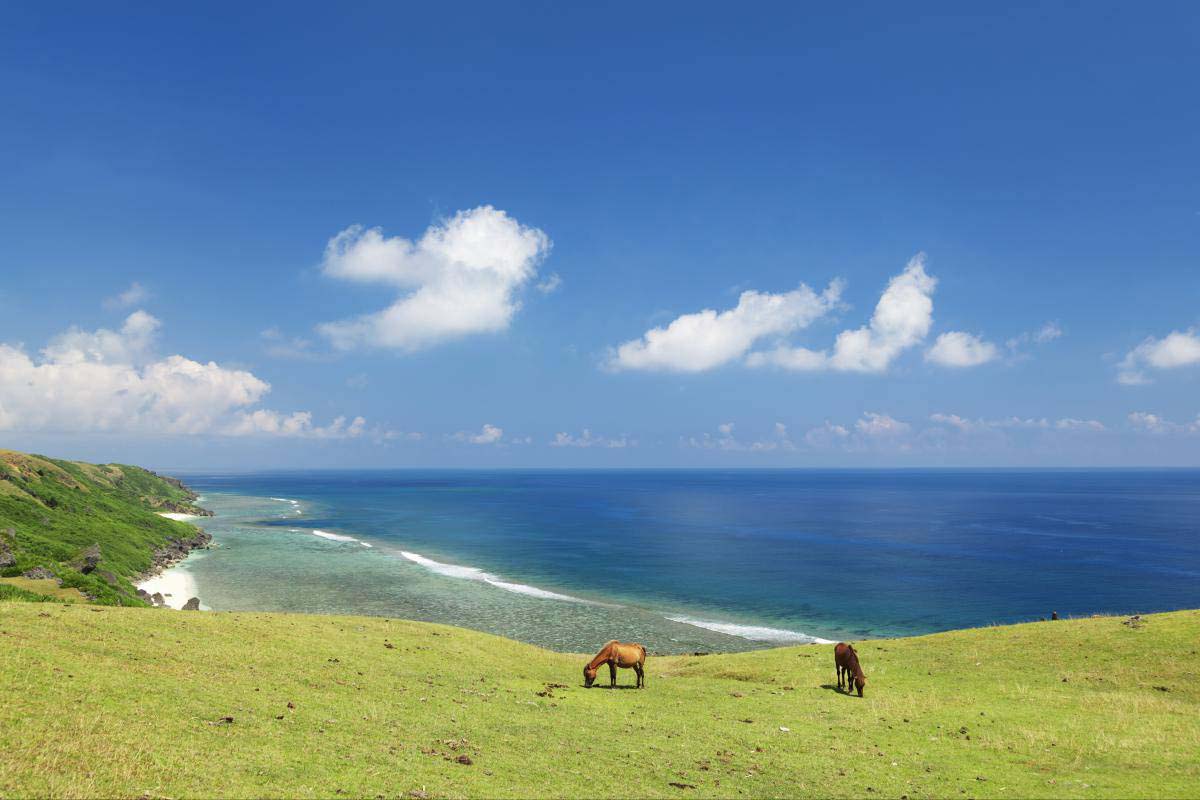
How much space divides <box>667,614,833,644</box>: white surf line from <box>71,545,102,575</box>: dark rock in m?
66.4

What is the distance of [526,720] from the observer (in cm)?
2248

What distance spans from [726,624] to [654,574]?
3242 cm

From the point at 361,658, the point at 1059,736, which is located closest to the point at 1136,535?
the point at 1059,736

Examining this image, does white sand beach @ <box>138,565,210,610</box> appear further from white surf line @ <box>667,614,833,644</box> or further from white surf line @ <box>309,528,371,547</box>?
white surf line @ <box>667,614,833,644</box>

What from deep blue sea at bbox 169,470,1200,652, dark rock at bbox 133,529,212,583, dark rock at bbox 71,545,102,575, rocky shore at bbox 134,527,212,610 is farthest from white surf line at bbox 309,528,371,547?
dark rock at bbox 71,545,102,575

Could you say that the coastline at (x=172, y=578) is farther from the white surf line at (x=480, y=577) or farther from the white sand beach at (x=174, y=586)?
the white surf line at (x=480, y=577)

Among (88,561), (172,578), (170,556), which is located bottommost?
(170,556)

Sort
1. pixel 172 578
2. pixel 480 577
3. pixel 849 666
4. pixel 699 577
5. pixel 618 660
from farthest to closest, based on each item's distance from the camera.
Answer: pixel 699 577, pixel 480 577, pixel 172 578, pixel 849 666, pixel 618 660

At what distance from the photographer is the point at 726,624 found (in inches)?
2749

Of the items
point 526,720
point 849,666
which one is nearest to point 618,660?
point 526,720

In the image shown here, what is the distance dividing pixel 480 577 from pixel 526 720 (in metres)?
75.7

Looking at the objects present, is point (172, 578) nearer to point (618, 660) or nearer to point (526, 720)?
point (618, 660)

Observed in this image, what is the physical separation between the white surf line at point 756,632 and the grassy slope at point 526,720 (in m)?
28.8

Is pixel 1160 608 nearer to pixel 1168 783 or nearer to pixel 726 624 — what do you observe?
pixel 726 624
